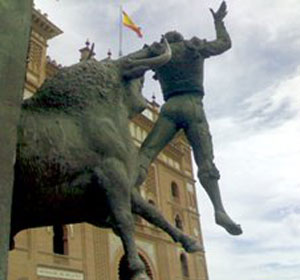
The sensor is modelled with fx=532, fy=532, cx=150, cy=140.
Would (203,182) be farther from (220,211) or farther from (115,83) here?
(115,83)

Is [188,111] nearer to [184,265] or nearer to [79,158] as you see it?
[79,158]

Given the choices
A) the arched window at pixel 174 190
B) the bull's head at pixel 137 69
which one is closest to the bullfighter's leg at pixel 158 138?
the bull's head at pixel 137 69

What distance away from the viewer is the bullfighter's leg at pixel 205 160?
2943 millimetres

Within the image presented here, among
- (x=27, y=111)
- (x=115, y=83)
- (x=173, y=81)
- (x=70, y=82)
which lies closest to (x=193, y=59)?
(x=173, y=81)

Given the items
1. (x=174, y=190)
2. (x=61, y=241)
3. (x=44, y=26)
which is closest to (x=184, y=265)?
(x=174, y=190)

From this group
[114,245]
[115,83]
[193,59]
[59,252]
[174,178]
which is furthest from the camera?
[174,178]

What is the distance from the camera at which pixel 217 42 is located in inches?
125

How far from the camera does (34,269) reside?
15375 mm

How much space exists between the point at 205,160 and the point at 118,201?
0.75 m

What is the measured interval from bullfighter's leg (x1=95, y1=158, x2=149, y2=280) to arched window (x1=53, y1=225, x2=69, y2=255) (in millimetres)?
15199

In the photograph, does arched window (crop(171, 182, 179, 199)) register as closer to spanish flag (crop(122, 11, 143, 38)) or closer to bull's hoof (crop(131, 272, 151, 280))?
spanish flag (crop(122, 11, 143, 38))

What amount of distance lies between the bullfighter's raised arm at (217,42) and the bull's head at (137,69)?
39 cm

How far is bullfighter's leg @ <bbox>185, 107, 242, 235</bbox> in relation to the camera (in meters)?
2.94

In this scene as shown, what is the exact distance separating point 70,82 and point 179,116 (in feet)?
2.43
